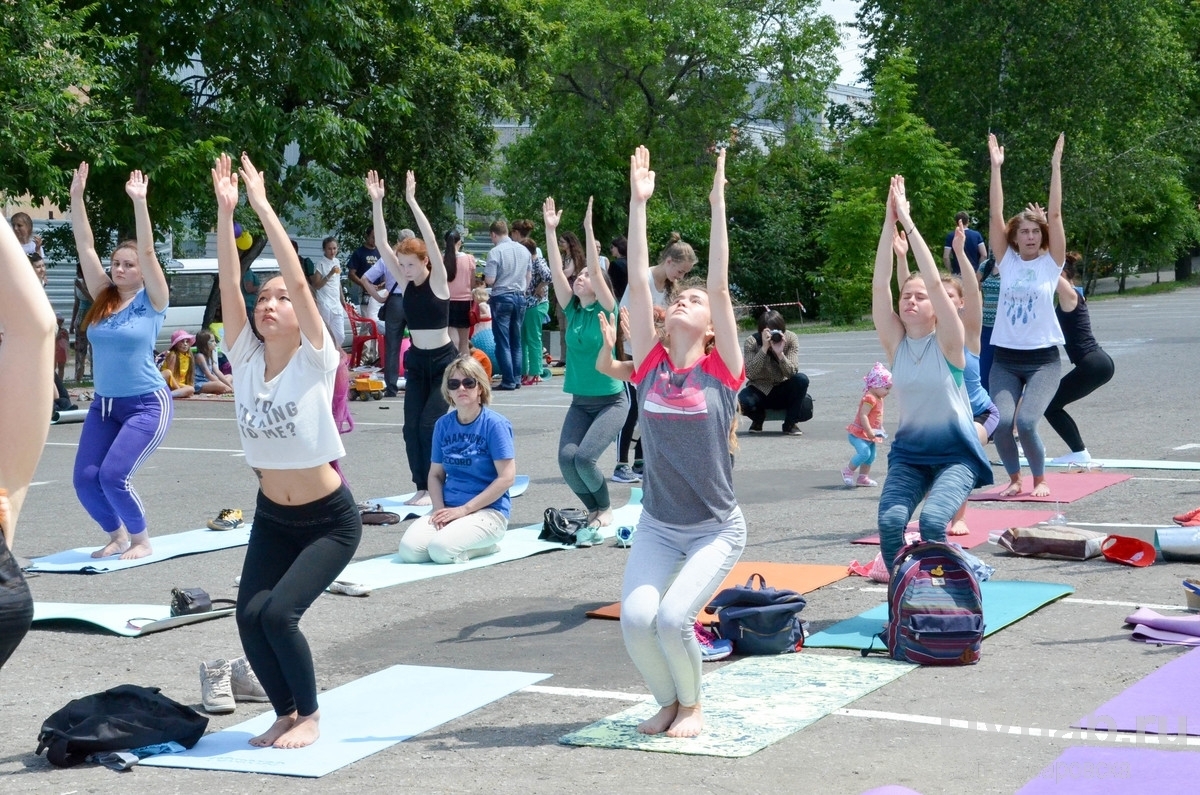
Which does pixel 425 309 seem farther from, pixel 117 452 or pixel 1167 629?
pixel 1167 629

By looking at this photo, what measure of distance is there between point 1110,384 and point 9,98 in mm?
14493

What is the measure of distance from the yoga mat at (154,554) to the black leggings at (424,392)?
1.43m

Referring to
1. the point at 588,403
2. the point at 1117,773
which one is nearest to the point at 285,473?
the point at 1117,773

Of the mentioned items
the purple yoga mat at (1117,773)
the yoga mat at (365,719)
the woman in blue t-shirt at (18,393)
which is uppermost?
the woman in blue t-shirt at (18,393)

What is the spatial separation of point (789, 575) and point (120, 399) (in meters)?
4.51

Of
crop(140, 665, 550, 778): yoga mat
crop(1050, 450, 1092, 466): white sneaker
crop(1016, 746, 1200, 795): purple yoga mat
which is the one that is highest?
crop(1050, 450, 1092, 466): white sneaker

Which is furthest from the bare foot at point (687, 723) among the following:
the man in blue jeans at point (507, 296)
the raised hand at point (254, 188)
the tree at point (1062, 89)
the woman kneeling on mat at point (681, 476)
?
the tree at point (1062, 89)

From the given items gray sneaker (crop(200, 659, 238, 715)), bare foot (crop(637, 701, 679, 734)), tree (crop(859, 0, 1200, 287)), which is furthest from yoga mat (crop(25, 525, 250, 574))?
tree (crop(859, 0, 1200, 287))

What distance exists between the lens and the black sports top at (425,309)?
33.8 ft

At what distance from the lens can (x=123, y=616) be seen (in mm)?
7430

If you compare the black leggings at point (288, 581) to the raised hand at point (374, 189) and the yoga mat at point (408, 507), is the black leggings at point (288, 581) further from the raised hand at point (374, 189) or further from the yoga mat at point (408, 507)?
the yoga mat at point (408, 507)

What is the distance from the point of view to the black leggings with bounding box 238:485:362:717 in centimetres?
529

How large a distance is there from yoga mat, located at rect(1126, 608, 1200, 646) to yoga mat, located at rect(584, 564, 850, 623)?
186 cm

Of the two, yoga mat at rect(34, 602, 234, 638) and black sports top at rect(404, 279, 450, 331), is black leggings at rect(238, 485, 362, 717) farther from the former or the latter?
black sports top at rect(404, 279, 450, 331)
